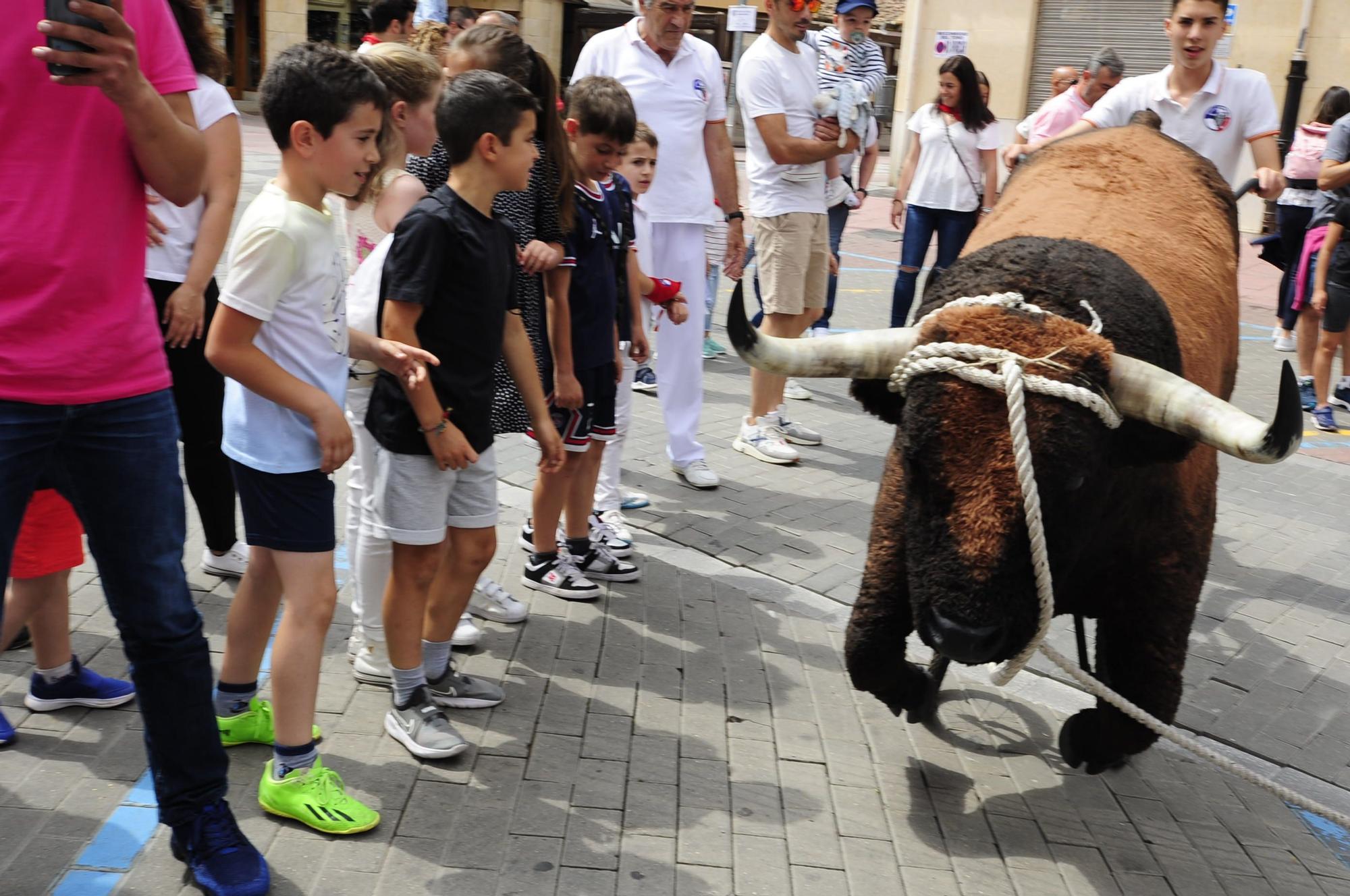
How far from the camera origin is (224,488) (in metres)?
4.68

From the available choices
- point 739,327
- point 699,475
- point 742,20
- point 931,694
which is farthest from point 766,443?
point 742,20

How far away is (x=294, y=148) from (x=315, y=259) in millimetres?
284

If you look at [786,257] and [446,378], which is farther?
[786,257]

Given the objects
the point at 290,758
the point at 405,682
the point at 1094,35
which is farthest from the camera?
the point at 1094,35

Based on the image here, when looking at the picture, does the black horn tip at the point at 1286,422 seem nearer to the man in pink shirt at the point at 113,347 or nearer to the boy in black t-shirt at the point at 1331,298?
the man in pink shirt at the point at 113,347

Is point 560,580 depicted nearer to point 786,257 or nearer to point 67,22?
point 786,257

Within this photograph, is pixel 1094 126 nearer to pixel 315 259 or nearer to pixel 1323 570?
pixel 1323 570

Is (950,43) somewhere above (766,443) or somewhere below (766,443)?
above

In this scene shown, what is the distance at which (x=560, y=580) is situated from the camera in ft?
16.4

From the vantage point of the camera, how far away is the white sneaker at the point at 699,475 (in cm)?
652

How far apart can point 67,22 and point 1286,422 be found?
266 cm

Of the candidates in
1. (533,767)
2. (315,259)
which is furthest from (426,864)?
(315,259)

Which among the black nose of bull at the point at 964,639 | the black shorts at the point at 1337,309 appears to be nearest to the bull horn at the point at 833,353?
the black nose of bull at the point at 964,639

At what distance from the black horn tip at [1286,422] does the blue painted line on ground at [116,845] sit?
9.35 ft
